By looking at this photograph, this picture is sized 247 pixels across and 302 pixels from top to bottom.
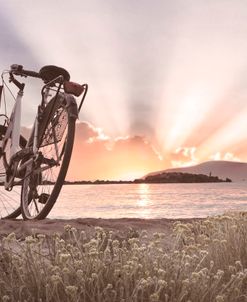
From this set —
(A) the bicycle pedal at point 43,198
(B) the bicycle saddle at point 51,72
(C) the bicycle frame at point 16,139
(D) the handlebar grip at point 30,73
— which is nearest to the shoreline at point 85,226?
(A) the bicycle pedal at point 43,198

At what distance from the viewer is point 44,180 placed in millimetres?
9352

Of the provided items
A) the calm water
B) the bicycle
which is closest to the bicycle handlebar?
the bicycle

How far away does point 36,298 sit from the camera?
187 inches

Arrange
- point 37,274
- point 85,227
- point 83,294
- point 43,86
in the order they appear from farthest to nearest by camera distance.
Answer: point 43,86 < point 85,227 < point 37,274 < point 83,294

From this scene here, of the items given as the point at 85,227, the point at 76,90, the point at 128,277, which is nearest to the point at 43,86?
the point at 76,90

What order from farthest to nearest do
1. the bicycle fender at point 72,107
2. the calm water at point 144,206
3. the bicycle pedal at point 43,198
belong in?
the calm water at point 144,206
the bicycle pedal at point 43,198
the bicycle fender at point 72,107

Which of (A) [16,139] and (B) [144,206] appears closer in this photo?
(A) [16,139]

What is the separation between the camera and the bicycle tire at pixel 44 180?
8617 millimetres

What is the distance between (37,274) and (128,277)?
2.39 feet

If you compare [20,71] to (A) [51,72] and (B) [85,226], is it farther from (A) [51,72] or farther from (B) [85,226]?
(B) [85,226]

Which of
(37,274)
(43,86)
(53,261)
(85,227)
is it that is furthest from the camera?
(43,86)

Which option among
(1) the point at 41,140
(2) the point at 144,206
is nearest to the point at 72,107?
(1) the point at 41,140

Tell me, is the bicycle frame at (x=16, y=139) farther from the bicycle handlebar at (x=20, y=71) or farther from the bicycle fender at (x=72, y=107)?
the bicycle fender at (x=72, y=107)

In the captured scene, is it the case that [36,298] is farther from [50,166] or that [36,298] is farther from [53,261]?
[50,166]
